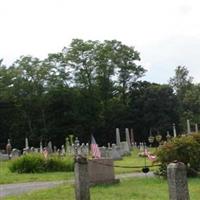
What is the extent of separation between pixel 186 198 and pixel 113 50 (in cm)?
7470

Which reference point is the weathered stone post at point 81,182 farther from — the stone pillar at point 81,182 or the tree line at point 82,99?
the tree line at point 82,99

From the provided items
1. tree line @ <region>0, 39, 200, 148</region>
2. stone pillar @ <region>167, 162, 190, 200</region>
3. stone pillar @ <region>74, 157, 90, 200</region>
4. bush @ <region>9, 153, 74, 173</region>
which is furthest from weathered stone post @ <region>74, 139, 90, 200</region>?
tree line @ <region>0, 39, 200, 148</region>

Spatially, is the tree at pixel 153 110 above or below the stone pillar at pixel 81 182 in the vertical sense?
above

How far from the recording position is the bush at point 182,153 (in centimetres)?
1842

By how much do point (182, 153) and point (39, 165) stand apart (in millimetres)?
9144

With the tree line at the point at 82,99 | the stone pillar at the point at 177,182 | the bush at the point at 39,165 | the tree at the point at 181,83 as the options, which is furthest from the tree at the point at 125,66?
the stone pillar at the point at 177,182

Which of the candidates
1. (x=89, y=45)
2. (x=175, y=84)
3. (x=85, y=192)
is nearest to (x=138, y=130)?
(x=89, y=45)

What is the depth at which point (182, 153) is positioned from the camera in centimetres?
1866

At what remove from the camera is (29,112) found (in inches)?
3034

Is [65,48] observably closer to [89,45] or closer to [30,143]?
[89,45]

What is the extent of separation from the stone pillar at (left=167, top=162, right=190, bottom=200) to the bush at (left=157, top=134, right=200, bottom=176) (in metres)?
9.80

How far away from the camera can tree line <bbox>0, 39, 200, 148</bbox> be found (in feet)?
250

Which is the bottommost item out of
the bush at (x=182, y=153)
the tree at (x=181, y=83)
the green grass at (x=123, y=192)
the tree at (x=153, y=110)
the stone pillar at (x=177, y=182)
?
the green grass at (x=123, y=192)

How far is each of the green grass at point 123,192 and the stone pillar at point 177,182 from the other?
14.8ft
